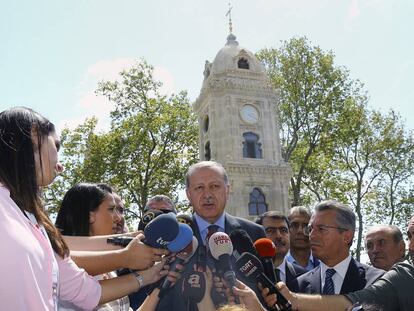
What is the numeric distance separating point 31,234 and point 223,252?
52.4 inches

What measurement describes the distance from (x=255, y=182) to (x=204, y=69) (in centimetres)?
1056

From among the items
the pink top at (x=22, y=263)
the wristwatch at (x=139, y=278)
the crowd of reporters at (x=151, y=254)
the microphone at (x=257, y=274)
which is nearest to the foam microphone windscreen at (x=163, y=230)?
the crowd of reporters at (x=151, y=254)

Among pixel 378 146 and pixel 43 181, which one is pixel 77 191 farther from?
pixel 378 146

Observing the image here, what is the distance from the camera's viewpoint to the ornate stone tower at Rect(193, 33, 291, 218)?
97.9 feet

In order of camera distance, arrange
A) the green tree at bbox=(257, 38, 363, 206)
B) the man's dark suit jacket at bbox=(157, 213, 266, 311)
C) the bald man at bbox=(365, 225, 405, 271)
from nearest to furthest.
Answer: the man's dark suit jacket at bbox=(157, 213, 266, 311) < the bald man at bbox=(365, 225, 405, 271) < the green tree at bbox=(257, 38, 363, 206)

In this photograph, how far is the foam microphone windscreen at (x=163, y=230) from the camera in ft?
9.87

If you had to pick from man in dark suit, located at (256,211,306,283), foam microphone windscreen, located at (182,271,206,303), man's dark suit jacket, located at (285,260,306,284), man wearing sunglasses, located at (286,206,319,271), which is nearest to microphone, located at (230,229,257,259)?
foam microphone windscreen, located at (182,271,206,303)

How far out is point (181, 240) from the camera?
3.08m

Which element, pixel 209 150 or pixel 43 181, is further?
pixel 209 150

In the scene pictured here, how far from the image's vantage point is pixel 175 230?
3.03 meters

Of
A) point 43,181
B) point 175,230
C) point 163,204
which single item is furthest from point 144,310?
Result: point 163,204

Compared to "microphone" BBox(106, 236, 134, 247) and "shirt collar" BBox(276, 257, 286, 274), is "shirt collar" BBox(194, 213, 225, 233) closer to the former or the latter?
"microphone" BBox(106, 236, 134, 247)

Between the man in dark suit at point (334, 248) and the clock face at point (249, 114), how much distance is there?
2708 cm

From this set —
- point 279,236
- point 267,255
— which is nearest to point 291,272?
point 279,236
